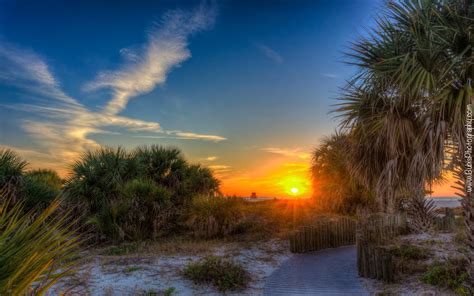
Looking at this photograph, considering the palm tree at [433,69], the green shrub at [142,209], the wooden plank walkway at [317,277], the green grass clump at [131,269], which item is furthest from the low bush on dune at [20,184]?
the palm tree at [433,69]

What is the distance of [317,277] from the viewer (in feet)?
26.4

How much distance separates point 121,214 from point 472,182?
12.0 meters

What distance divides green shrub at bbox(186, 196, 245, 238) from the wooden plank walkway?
140 inches

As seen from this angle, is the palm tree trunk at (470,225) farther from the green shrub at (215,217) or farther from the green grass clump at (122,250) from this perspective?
the green grass clump at (122,250)

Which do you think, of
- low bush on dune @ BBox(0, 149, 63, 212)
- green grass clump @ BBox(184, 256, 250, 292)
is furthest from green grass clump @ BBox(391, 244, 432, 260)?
low bush on dune @ BBox(0, 149, 63, 212)

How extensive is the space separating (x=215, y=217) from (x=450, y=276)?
8.39 meters

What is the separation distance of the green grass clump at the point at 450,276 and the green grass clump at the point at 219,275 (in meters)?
4.14

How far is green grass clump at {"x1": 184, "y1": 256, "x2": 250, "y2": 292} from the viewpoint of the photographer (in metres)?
7.18

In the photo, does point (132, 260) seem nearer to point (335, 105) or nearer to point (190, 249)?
point (190, 249)

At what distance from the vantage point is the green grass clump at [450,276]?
6525mm

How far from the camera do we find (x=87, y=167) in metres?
13.5

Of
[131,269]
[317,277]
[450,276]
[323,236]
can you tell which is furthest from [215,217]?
[450,276]

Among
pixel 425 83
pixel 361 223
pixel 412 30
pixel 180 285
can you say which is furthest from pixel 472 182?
pixel 361 223

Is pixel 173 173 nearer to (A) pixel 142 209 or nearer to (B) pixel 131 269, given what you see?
(A) pixel 142 209
